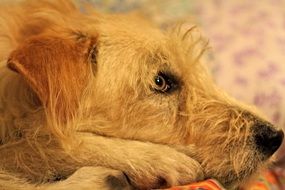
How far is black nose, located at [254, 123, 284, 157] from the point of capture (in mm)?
1251

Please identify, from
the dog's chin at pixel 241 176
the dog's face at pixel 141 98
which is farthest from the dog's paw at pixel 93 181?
the dog's chin at pixel 241 176

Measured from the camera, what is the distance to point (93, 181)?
113cm

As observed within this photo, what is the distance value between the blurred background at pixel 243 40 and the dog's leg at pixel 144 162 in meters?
0.72

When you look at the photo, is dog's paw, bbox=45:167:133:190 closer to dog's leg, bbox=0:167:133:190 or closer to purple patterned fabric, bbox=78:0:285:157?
dog's leg, bbox=0:167:133:190

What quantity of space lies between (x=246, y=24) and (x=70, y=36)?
1.01 metres

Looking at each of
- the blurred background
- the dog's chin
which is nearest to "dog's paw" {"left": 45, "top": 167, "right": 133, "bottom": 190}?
the dog's chin

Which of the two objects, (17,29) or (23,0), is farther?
(23,0)

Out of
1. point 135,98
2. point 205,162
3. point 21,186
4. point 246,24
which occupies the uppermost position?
point 246,24

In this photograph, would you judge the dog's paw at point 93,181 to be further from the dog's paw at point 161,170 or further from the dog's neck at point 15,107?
the dog's neck at point 15,107

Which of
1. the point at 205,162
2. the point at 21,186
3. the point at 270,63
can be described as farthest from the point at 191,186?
the point at 270,63

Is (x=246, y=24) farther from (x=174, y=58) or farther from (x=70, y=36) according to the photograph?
(x=70, y=36)

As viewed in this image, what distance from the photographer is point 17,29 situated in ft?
4.55

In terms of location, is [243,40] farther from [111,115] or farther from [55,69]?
[55,69]

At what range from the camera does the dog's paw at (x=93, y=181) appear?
44.4 inches
